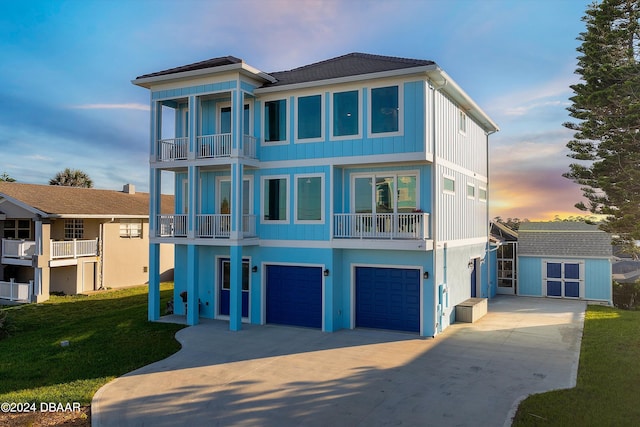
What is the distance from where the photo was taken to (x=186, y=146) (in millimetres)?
15000

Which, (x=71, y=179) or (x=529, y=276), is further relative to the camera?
(x=71, y=179)

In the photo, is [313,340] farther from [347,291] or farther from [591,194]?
[591,194]

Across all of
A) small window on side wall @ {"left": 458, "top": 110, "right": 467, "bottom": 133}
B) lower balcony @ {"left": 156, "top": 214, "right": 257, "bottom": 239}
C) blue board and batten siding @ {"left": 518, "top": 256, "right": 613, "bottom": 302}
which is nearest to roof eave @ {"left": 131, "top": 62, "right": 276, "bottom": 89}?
lower balcony @ {"left": 156, "top": 214, "right": 257, "bottom": 239}

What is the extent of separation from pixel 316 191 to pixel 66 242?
49.0 feet

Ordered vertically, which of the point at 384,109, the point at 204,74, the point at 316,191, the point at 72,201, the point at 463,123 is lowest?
the point at 316,191

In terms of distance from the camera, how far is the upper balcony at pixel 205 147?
47.0ft

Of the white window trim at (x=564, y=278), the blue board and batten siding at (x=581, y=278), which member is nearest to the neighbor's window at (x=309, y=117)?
the blue board and batten siding at (x=581, y=278)

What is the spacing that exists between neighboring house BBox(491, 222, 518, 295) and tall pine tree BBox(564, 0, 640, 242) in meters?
3.93

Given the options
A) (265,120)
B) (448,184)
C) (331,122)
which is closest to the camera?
(331,122)

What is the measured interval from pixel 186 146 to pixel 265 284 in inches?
217

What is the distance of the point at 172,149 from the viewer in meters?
15.1

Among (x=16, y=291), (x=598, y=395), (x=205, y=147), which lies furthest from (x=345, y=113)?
(x=16, y=291)

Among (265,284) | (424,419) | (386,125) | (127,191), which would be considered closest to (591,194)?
(386,125)

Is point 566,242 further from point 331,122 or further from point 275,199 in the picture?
point 275,199
